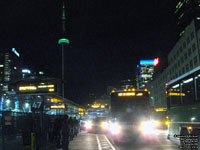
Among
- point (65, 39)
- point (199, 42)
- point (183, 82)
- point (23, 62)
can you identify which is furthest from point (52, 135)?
point (23, 62)

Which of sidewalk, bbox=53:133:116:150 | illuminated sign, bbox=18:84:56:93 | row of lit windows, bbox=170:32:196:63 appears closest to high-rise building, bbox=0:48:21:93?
row of lit windows, bbox=170:32:196:63

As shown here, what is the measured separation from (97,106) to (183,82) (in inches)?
1002

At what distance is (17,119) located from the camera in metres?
14.5

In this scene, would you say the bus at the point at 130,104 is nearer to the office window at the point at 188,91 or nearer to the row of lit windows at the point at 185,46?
the office window at the point at 188,91

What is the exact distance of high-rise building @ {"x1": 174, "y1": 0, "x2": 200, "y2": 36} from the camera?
284ft

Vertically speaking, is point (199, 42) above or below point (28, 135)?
above

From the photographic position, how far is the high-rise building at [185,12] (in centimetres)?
8662

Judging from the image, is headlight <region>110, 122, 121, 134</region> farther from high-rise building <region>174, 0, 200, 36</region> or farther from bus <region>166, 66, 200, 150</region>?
high-rise building <region>174, 0, 200, 36</region>

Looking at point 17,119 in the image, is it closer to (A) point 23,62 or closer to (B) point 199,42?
(B) point 199,42

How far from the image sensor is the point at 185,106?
1245 centimetres

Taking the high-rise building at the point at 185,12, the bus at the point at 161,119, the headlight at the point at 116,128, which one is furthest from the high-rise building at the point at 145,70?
the headlight at the point at 116,128

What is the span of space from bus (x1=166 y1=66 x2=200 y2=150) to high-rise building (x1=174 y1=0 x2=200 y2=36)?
246 ft

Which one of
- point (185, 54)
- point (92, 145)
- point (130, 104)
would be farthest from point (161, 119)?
point (185, 54)

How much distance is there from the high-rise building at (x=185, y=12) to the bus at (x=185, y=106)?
246 ft
